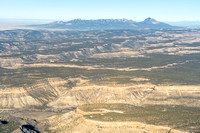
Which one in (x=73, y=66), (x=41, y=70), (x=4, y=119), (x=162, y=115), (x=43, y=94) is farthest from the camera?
(x=73, y=66)

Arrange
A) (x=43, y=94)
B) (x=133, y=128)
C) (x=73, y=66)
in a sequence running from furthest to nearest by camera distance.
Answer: (x=73, y=66)
(x=43, y=94)
(x=133, y=128)

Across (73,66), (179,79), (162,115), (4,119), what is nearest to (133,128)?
(162,115)

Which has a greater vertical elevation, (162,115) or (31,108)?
(162,115)

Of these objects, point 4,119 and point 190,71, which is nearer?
point 4,119

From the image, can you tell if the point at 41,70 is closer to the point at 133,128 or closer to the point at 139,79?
the point at 139,79

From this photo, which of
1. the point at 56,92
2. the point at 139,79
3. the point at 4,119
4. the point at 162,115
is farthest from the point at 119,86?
the point at 4,119

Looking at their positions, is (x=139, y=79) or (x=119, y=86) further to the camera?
(x=139, y=79)

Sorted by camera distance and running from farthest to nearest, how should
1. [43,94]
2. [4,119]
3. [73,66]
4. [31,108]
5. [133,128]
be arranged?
[73,66]
[43,94]
[31,108]
[4,119]
[133,128]

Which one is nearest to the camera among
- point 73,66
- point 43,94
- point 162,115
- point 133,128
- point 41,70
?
point 133,128

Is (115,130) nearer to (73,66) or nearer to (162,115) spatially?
(162,115)
